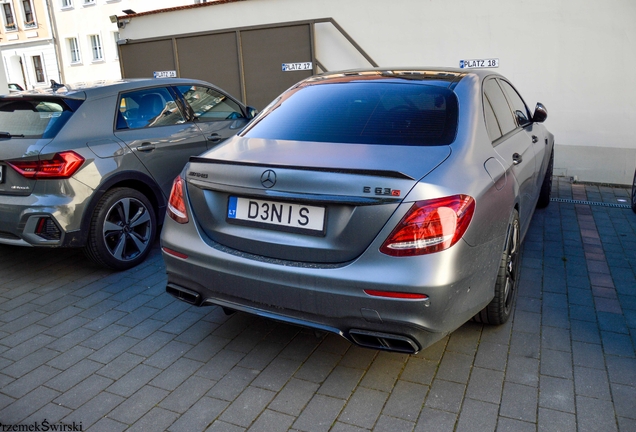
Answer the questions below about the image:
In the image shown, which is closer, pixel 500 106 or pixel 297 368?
pixel 297 368

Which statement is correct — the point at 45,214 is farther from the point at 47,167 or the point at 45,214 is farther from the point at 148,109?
the point at 148,109

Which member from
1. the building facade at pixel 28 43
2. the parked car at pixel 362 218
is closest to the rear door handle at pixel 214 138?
the parked car at pixel 362 218

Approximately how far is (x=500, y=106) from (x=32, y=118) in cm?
375

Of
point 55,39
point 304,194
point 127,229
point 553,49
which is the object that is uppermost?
point 55,39

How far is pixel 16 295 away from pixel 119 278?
2.55ft

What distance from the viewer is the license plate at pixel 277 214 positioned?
2645 millimetres

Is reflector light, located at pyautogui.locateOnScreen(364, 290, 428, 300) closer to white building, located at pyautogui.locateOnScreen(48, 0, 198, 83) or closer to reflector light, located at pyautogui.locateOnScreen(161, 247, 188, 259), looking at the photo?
reflector light, located at pyautogui.locateOnScreen(161, 247, 188, 259)

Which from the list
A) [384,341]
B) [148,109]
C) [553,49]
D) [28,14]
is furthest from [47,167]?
[28,14]

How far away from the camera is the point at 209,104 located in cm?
595

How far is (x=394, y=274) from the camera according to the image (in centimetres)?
249

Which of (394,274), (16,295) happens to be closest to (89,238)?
(16,295)

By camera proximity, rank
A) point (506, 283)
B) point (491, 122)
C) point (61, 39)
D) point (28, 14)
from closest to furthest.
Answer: point (506, 283)
point (491, 122)
point (61, 39)
point (28, 14)

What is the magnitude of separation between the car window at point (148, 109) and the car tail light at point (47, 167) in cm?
73

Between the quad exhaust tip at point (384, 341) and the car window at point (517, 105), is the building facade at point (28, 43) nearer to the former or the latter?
the car window at point (517, 105)
